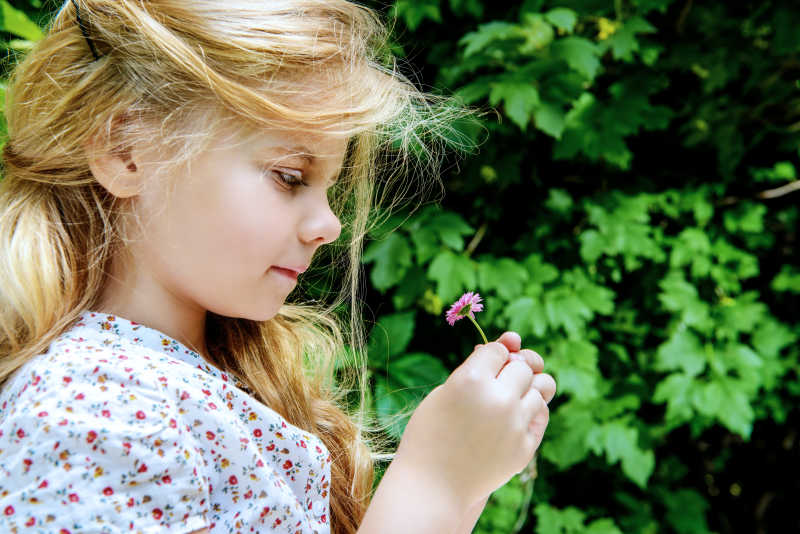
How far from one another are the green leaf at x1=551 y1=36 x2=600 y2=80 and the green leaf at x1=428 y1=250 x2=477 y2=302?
0.51 m

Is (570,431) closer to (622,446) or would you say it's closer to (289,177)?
(622,446)

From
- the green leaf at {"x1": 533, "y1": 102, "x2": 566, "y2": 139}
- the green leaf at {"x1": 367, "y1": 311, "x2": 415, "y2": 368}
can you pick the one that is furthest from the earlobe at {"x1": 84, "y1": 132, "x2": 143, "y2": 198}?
the green leaf at {"x1": 533, "y1": 102, "x2": 566, "y2": 139}

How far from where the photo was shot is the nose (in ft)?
2.44

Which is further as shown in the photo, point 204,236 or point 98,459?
point 204,236

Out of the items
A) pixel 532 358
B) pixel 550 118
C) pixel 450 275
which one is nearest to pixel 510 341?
pixel 532 358

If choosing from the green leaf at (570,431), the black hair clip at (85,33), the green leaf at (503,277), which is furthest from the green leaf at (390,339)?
the black hair clip at (85,33)

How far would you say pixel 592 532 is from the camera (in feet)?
6.50

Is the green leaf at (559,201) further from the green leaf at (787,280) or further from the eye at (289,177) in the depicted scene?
the eye at (289,177)

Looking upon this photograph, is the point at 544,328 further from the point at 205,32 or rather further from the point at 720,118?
the point at 205,32

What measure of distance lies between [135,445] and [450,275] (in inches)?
44.9

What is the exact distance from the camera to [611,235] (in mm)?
1875

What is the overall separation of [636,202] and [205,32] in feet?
4.67

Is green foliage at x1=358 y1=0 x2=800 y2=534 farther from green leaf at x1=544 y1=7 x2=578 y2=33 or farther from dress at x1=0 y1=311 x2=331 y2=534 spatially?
dress at x1=0 y1=311 x2=331 y2=534

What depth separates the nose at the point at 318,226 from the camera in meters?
0.75
